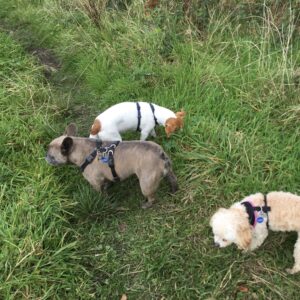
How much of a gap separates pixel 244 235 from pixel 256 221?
0.21m

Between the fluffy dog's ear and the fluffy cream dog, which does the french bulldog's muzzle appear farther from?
the fluffy dog's ear

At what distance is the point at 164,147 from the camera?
13.4 ft

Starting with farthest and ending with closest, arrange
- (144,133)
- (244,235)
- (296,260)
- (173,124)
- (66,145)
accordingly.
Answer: (144,133)
(173,124)
(66,145)
(296,260)
(244,235)

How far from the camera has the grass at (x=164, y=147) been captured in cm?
304

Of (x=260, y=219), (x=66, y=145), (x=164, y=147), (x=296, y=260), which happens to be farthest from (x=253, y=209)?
(x=66, y=145)

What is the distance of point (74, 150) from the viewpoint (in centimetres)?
364

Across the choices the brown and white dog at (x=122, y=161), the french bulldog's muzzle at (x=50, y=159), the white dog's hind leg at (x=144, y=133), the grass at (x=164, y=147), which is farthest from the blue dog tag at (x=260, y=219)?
the french bulldog's muzzle at (x=50, y=159)

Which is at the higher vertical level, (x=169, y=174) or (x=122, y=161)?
(x=122, y=161)

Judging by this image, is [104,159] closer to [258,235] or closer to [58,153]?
[58,153]

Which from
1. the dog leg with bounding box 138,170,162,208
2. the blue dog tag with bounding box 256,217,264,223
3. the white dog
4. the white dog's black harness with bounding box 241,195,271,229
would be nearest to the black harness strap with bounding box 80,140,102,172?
the white dog

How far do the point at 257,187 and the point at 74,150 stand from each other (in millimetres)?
1791

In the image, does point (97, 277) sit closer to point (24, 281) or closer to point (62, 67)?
point (24, 281)

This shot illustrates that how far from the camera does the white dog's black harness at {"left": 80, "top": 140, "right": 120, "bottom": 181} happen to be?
3475mm

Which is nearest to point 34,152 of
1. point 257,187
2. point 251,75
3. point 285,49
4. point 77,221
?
point 77,221
